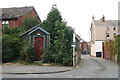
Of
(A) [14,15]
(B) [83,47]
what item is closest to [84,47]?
(B) [83,47]

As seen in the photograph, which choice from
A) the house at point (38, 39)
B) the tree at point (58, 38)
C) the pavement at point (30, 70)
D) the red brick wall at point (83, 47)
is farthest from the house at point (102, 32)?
the pavement at point (30, 70)

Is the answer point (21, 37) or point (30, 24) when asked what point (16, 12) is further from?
point (21, 37)

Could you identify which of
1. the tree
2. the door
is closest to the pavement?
the tree

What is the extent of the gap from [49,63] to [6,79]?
7751 mm

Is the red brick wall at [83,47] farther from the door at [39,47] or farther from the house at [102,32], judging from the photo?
the door at [39,47]

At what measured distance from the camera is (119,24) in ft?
141

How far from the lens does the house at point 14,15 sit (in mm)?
26578

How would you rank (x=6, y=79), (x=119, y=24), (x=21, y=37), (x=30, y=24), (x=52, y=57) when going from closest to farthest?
(x=6, y=79) < (x=52, y=57) < (x=21, y=37) < (x=30, y=24) < (x=119, y=24)

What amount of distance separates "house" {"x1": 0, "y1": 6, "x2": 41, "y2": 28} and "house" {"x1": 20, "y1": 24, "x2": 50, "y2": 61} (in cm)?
767

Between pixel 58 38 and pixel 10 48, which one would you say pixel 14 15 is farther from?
pixel 58 38

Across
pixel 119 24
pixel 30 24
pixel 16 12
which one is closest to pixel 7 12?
pixel 16 12

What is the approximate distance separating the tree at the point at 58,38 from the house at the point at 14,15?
28.2 ft

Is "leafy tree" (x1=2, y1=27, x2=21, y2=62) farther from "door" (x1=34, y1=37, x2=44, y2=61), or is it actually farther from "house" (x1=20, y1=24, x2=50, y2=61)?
"door" (x1=34, y1=37, x2=44, y2=61)

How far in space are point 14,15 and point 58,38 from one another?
41.3 feet
